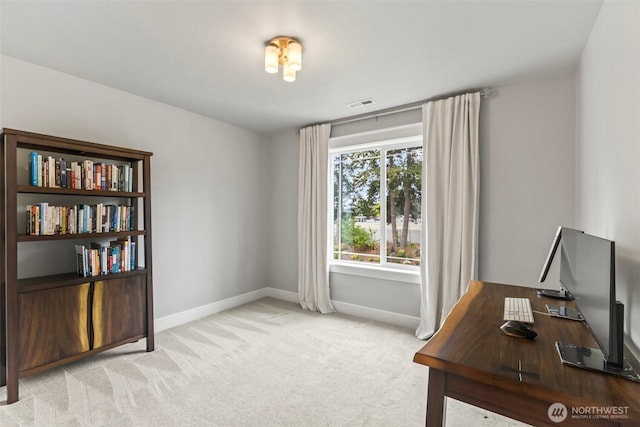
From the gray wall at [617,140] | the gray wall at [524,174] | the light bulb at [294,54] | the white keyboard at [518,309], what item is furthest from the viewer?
the gray wall at [524,174]

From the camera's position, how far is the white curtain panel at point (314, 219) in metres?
3.93

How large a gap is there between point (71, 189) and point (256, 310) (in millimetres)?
2433

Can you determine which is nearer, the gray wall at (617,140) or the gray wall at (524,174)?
the gray wall at (617,140)

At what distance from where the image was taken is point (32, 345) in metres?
2.15

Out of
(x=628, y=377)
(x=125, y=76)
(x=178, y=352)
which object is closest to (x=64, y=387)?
(x=178, y=352)

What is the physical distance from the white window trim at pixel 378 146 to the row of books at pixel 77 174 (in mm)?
2314

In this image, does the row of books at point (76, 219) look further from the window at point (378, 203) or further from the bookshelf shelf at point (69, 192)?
the window at point (378, 203)

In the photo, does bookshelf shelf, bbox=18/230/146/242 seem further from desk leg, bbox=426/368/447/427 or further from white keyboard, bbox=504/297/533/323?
white keyboard, bbox=504/297/533/323

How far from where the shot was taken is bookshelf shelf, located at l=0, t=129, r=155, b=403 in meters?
2.07

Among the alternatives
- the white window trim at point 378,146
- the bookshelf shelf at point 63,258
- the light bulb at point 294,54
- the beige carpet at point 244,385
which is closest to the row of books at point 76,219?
the bookshelf shelf at point 63,258

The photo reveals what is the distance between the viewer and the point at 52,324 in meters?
2.24

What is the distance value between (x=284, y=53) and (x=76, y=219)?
2.09 metres
